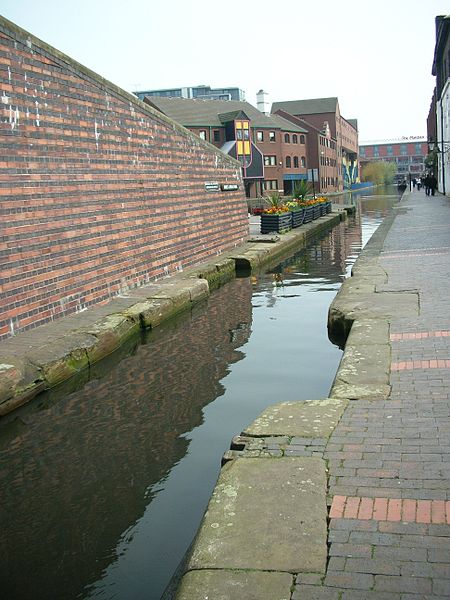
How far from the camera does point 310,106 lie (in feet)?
278

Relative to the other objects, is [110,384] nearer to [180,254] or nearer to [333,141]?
[180,254]

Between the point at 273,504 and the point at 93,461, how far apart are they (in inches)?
77.9

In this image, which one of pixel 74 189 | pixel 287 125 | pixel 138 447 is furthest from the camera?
pixel 287 125

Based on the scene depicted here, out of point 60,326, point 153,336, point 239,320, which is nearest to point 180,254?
point 239,320

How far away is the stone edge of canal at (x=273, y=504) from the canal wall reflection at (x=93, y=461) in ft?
2.38

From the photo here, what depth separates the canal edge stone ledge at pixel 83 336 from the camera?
629cm

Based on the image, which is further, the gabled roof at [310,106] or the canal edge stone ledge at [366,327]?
the gabled roof at [310,106]

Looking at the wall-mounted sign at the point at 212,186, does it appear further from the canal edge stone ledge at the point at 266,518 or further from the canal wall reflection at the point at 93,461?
the canal edge stone ledge at the point at 266,518

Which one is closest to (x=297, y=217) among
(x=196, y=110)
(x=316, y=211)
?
(x=316, y=211)

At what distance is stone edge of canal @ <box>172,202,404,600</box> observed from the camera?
2.78 m

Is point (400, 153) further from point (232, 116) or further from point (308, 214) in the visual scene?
point (308, 214)

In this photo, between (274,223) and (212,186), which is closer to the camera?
→ (212,186)

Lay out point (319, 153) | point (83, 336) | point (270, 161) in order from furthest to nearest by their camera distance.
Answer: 1. point (319, 153)
2. point (270, 161)
3. point (83, 336)

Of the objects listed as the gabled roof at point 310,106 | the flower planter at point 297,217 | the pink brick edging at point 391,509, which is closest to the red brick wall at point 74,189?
the pink brick edging at point 391,509
